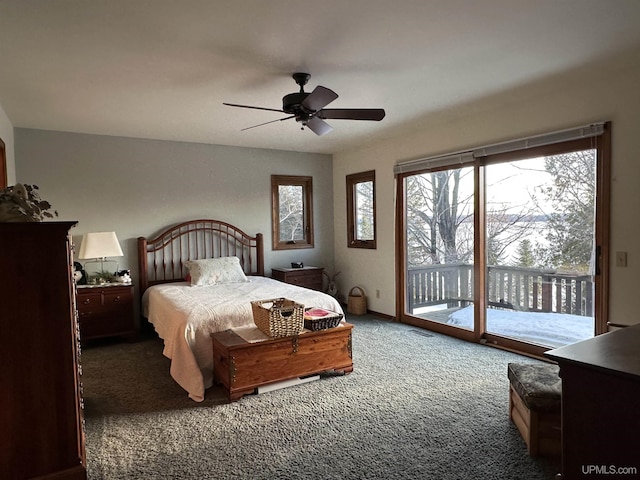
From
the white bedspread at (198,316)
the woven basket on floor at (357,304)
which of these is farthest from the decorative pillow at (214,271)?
the woven basket on floor at (357,304)

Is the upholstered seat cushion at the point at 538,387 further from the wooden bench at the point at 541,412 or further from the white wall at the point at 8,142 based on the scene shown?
the white wall at the point at 8,142

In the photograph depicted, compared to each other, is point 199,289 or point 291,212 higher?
point 291,212

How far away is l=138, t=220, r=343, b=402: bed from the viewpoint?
10.6 feet

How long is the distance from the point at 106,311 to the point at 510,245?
440 centimetres

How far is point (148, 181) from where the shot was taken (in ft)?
16.9

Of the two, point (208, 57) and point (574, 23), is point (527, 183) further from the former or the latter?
point (208, 57)

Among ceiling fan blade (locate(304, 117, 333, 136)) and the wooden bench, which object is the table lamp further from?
the wooden bench

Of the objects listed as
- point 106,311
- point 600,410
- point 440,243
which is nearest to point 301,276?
point 440,243

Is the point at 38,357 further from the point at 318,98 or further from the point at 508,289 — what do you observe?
the point at 508,289

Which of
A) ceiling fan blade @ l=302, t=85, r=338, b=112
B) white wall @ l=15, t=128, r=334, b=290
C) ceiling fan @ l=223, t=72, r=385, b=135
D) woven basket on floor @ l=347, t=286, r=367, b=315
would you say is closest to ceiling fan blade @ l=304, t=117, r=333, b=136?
ceiling fan @ l=223, t=72, r=385, b=135

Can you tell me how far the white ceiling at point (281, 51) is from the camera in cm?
212

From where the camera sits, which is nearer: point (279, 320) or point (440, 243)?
point (279, 320)

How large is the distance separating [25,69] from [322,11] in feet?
7.07

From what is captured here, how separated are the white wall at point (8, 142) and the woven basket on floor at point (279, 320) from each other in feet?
9.63
